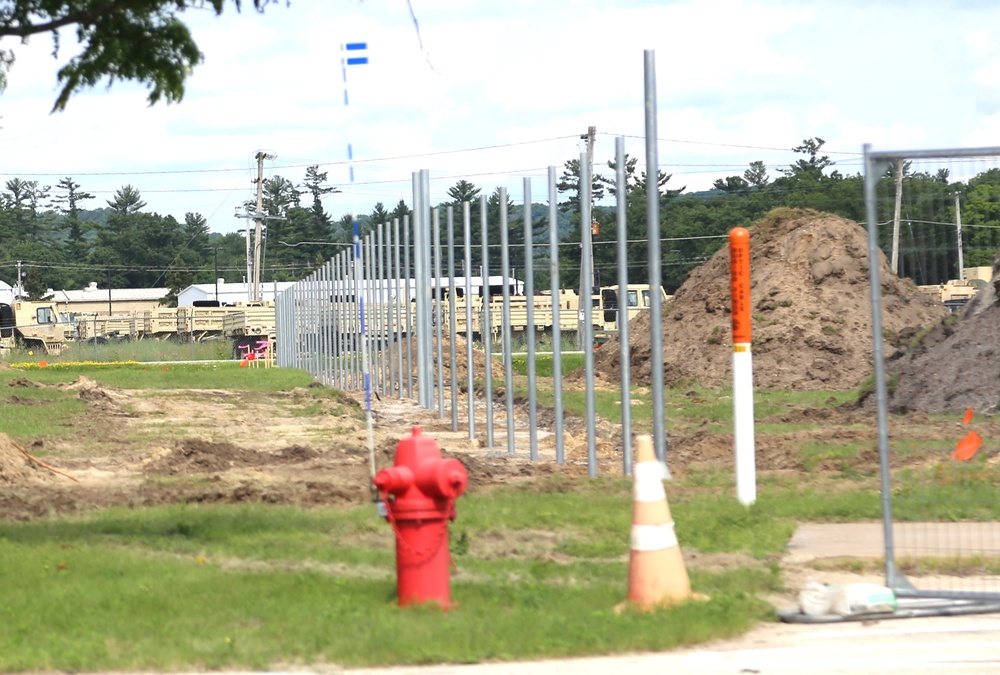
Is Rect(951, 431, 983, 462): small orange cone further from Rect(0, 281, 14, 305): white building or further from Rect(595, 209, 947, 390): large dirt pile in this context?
Rect(0, 281, 14, 305): white building

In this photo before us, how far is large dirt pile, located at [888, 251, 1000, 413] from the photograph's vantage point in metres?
19.6

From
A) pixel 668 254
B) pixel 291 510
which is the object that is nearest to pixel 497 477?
pixel 291 510

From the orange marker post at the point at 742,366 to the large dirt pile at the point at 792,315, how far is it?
66.1 feet

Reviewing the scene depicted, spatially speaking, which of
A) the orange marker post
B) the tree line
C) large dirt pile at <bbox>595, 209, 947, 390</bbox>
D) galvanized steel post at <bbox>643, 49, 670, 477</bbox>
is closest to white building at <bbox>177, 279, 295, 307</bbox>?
the tree line

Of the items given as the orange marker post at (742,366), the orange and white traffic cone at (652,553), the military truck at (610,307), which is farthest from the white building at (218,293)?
the orange and white traffic cone at (652,553)

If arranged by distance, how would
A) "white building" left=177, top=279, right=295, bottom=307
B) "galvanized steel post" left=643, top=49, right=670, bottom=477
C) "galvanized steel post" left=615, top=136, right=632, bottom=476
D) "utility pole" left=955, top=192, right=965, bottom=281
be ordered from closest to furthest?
"utility pole" left=955, top=192, right=965, bottom=281 < "galvanized steel post" left=643, top=49, right=670, bottom=477 < "galvanized steel post" left=615, top=136, right=632, bottom=476 < "white building" left=177, top=279, right=295, bottom=307

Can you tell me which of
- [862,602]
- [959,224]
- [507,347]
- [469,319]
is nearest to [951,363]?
[507,347]

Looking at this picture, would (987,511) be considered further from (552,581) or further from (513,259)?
(513,259)

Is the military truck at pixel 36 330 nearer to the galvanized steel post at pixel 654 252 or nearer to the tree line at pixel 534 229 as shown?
A: the tree line at pixel 534 229

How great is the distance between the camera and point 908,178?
27.7ft

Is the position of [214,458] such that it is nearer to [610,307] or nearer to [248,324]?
[610,307]

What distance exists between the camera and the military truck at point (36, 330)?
241 feet

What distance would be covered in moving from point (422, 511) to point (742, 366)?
198 inches

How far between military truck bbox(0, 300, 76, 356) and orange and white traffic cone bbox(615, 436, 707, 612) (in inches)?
2599
